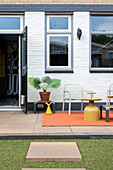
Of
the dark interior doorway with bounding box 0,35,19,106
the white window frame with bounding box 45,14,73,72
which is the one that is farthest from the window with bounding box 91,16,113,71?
the dark interior doorway with bounding box 0,35,19,106

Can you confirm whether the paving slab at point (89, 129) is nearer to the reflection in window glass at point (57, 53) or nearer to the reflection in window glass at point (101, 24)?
the reflection in window glass at point (57, 53)

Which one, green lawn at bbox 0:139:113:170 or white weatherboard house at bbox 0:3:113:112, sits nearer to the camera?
green lawn at bbox 0:139:113:170

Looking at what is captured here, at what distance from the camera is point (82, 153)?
12.0 feet

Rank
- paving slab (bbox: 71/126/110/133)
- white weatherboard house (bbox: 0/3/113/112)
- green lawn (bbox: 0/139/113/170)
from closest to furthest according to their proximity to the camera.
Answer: green lawn (bbox: 0/139/113/170), paving slab (bbox: 71/126/110/133), white weatherboard house (bbox: 0/3/113/112)

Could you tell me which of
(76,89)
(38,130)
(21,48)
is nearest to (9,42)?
(21,48)

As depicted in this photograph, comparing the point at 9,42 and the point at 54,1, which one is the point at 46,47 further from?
the point at 9,42

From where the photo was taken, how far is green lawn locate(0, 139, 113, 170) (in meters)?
3.14

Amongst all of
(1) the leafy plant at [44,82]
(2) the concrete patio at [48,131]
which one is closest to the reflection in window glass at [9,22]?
(1) the leafy plant at [44,82]

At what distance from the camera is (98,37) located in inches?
322

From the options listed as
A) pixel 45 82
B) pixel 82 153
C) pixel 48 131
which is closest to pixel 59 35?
pixel 45 82

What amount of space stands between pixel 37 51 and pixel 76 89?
168 centimetres

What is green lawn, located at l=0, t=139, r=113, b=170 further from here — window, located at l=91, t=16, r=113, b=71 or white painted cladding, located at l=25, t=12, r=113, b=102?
Answer: window, located at l=91, t=16, r=113, b=71

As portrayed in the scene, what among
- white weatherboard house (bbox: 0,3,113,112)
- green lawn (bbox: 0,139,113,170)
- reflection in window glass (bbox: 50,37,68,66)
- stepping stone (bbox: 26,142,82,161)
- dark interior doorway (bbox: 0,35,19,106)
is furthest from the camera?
dark interior doorway (bbox: 0,35,19,106)

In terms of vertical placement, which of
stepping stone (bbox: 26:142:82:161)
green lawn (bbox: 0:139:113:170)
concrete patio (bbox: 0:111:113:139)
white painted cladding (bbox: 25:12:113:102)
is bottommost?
green lawn (bbox: 0:139:113:170)
